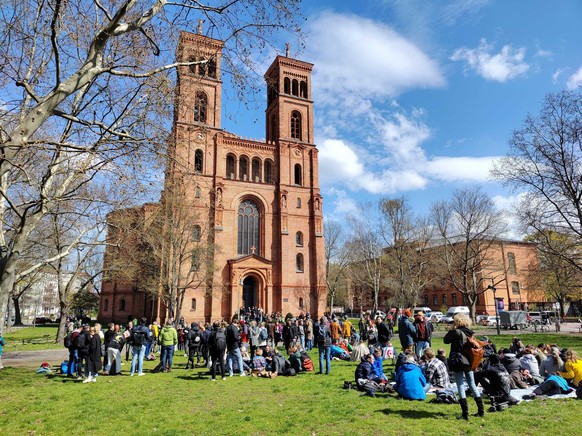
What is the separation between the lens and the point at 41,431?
6641 mm

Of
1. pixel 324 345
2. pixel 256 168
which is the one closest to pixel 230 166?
pixel 256 168

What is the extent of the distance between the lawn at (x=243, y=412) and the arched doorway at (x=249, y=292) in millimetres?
25956

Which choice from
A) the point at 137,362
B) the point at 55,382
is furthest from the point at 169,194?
the point at 55,382

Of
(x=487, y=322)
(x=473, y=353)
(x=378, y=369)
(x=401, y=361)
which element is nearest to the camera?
(x=473, y=353)

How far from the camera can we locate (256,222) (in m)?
38.6

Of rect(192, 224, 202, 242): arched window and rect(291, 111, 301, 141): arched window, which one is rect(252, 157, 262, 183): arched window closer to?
rect(291, 111, 301, 141): arched window

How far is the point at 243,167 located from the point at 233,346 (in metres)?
29.5

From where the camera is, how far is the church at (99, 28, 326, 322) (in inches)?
1316

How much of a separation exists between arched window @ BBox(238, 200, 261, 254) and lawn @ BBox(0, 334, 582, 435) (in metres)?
26.9

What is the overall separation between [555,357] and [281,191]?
31.0 metres

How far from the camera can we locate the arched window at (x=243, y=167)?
39.4m

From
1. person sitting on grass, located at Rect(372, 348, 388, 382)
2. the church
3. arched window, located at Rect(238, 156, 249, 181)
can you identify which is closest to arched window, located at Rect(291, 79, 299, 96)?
the church

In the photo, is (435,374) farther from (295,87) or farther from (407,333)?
(295,87)

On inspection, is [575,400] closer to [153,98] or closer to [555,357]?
[555,357]
